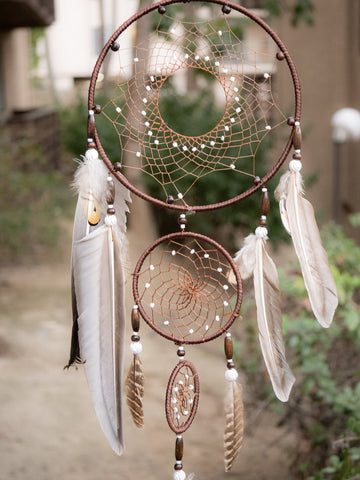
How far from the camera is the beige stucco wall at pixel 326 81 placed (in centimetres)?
693

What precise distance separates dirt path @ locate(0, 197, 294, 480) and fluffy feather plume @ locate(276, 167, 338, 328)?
1812 millimetres

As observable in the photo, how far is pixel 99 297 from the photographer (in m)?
1.50

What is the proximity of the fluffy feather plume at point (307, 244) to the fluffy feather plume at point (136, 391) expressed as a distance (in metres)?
0.47

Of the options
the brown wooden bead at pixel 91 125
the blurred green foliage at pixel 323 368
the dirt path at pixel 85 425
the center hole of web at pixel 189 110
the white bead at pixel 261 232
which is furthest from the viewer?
the center hole of web at pixel 189 110

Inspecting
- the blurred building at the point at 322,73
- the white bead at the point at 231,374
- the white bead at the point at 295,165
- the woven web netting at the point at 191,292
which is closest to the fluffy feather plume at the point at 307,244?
the white bead at the point at 295,165

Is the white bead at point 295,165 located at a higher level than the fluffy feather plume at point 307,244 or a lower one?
higher

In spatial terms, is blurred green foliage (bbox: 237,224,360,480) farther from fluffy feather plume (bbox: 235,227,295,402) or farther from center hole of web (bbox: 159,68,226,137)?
center hole of web (bbox: 159,68,226,137)

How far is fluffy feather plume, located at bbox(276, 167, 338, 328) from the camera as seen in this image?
1.53 metres

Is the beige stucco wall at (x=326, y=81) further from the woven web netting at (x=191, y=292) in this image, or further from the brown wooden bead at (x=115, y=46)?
the brown wooden bead at (x=115, y=46)

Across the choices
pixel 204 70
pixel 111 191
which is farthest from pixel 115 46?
pixel 204 70

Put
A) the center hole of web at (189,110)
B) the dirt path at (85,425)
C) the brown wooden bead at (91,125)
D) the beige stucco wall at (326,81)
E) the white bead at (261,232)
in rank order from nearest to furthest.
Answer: the brown wooden bead at (91,125)
the white bead at (261,232)
the dirt path at (85,425)
the center hole of web at (189,110)
the beige stucco wall at (326,81)

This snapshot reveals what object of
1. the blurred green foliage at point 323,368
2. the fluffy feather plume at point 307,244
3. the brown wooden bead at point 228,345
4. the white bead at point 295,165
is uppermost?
the white bead at point 295,165

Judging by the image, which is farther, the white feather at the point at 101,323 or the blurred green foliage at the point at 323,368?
the blurred green foliage at the point at 323,368

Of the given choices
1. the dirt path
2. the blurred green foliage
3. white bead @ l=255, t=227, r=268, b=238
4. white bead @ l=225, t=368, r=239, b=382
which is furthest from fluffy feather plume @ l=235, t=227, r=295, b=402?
the dirt path
